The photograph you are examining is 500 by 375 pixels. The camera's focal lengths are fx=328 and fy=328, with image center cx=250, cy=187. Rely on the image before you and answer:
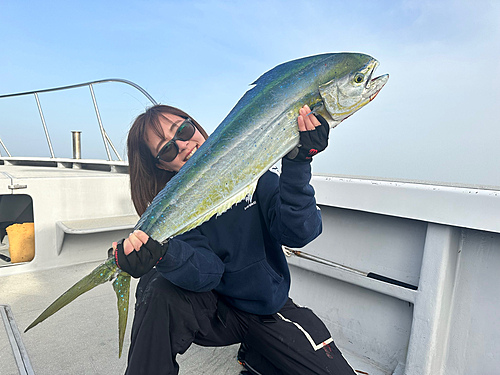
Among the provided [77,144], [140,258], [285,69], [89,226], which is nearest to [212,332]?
A: [140,258]

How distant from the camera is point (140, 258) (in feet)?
3.86

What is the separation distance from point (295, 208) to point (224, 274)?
Result: 520 mm

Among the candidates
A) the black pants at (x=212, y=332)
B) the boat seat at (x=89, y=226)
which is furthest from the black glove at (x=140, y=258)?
the boat seat at (x=89, y=226)

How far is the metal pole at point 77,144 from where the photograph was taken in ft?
25.7

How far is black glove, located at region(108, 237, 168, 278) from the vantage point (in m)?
1.18

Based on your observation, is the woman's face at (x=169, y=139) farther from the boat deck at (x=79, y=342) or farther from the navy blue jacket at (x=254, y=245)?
the boat deck at (x=79, y=342)

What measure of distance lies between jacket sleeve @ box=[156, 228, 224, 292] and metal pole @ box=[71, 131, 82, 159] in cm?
741

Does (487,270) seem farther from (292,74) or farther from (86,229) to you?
(86,229)

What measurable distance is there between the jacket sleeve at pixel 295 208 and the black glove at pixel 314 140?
0.28 ft

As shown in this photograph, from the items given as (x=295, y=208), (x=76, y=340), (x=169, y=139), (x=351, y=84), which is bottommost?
(x=76, y=340)

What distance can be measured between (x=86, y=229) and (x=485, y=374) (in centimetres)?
346

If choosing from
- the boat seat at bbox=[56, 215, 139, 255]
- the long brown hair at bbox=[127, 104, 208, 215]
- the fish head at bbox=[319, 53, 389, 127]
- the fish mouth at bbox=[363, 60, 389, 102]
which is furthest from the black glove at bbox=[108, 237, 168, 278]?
the boat seat at bbox=[56, 215, 139, 255]

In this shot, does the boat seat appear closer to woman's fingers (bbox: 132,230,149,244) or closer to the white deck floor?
the white deck floor

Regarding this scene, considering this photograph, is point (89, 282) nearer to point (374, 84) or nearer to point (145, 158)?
point (145, 158)
